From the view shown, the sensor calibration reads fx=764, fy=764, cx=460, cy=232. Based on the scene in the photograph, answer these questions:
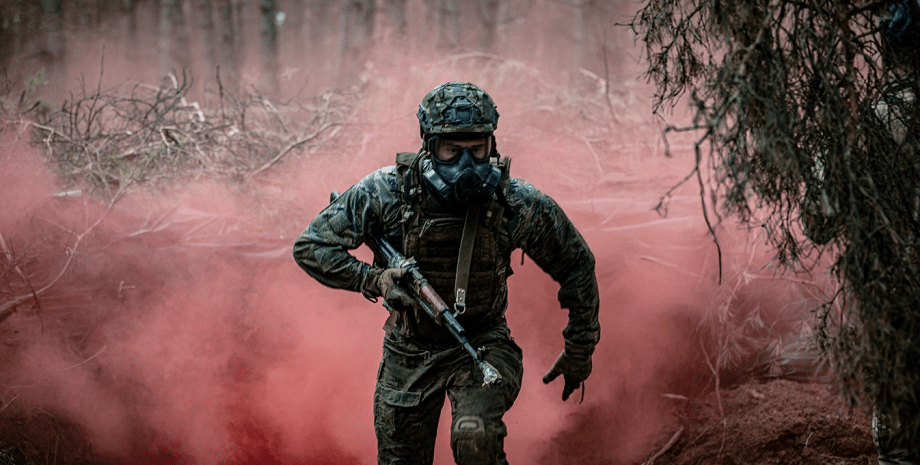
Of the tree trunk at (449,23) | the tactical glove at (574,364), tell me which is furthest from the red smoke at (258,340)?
the tree trunk at (449,23)

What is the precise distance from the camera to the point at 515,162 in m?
6.10

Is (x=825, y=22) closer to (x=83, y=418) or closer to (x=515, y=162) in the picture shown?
(x=515, y=162)

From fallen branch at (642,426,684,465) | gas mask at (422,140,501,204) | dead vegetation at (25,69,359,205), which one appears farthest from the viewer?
dead vegetation at (25,69,359,205)

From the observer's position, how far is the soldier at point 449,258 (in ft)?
9.77

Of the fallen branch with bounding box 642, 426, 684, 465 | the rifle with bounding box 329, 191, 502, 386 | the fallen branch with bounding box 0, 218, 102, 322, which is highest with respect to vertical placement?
the rifle with bounding box 329, 191, 502, 386

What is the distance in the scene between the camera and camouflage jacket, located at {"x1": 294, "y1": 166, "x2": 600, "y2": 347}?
3.12 metres

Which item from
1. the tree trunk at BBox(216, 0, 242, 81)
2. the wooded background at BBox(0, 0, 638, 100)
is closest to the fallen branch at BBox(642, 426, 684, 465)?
the wooded background at BBox(0, 0, 638, 100)

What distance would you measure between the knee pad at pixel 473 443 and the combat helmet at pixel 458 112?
1127 mm

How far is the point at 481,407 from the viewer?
2.99 m

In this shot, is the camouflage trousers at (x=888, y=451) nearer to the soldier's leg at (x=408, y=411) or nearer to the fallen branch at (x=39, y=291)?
the soldier's leg at (x=408, y=411)

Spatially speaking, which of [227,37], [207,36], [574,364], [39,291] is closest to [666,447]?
[574,364]

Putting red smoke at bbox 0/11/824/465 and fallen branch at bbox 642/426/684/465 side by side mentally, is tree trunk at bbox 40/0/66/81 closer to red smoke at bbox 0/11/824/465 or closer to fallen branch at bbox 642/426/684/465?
red smoke at bbox 0/11/824/465

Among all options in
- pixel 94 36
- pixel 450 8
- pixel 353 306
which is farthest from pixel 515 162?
pixel 94 36

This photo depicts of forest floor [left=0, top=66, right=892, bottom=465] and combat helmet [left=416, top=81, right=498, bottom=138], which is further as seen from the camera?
forest floor [left=0, top=66, right=892, bottom=465]
